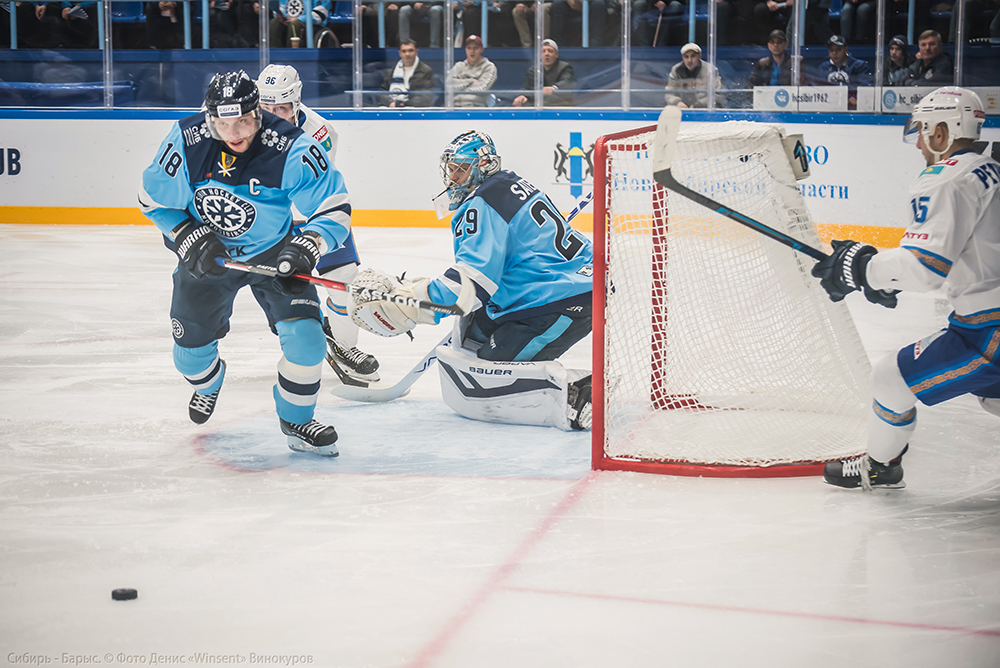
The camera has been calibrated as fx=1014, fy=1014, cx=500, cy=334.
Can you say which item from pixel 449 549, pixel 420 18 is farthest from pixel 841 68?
pixel 449 549

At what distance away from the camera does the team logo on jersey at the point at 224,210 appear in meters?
2.80

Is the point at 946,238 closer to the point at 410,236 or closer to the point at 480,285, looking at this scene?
the point at 480,285

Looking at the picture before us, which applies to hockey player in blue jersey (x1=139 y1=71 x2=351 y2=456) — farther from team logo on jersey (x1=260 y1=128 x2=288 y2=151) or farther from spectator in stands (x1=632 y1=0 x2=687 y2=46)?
spectator in stands (x1=632 y1=0 x2=687 y2=46)

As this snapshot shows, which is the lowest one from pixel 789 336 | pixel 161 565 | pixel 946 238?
pixel 161 565

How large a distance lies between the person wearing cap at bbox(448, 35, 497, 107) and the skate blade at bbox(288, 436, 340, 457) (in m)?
5.72

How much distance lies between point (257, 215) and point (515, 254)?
30.8 inches

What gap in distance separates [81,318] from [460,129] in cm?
404

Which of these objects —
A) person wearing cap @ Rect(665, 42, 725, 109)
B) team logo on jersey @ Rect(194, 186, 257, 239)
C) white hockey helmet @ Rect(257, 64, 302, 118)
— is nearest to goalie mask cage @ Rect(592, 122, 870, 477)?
team logo on jersey @ Rect(194, 186, 257, 239)

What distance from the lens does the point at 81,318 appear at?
4.90m

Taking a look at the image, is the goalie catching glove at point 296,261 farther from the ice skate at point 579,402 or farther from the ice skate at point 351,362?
the ice skate at point 351,362

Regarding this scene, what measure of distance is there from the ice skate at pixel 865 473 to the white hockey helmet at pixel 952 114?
77cm

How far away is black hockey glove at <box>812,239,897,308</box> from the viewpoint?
231 cm

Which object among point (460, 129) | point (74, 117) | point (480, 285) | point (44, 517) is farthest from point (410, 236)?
point (44, 517)

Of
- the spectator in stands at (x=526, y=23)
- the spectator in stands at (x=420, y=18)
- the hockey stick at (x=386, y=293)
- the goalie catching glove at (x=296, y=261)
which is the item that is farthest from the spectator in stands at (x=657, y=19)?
the goalie catching glove at (x=296, y=261)
